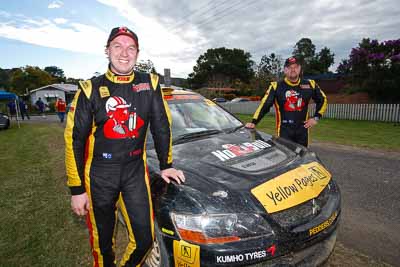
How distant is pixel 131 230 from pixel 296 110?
3.04m

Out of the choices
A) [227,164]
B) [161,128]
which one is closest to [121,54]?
[161,128]

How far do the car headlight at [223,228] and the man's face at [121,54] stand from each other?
1.18m

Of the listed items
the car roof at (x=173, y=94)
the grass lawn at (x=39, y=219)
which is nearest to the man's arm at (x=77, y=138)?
the grass lawn at (x=39, y=219)

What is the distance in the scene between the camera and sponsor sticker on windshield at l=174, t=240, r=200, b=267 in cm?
166

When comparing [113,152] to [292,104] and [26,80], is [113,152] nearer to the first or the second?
[292,104]

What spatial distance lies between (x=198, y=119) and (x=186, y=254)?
1829mm

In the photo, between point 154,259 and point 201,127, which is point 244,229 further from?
point 201,127

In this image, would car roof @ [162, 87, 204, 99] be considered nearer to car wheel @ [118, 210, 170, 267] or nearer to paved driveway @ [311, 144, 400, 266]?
car wheel @ [118, 210, 170, 267]

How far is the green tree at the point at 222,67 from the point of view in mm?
69062

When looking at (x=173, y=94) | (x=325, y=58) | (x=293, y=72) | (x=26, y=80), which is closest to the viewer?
(x=173, y=94)

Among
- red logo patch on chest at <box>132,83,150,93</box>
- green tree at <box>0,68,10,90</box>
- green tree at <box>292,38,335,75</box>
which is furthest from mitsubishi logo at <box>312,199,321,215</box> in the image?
green tree at <box>0,68,10,90</box>

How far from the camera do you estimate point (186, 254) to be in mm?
1698

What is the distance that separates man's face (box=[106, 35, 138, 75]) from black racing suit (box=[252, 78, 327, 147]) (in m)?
2.40

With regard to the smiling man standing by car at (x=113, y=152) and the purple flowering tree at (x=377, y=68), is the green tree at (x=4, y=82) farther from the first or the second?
the smiling man standing by car at (x=113, y=152)
